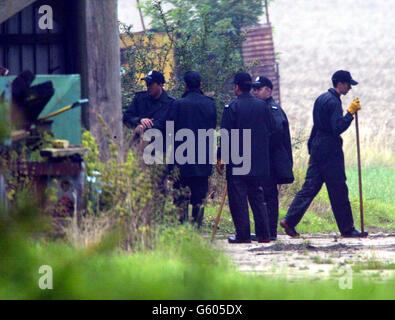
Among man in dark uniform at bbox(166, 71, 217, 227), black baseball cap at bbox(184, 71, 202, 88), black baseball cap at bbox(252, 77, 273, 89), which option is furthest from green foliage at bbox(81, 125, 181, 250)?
black baseball cap at bbox(252, 77, 273, 89)

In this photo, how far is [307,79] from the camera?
53938 millimetres

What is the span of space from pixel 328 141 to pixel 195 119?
5.69 ft

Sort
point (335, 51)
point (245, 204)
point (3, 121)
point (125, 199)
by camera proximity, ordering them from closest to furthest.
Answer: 1. point (3, 121)
2. point (125, 199)
3. point (245, 204)
4. point (335, 51)

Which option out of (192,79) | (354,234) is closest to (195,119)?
(192,79)

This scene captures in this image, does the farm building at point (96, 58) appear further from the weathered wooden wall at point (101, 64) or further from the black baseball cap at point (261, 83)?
the black baseball cap at point (261, 83)

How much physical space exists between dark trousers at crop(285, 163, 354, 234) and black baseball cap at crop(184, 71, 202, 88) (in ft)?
5.95

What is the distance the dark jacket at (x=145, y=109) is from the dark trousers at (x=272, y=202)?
61.4 inches

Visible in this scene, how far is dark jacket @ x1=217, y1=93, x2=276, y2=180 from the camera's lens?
10719 mm

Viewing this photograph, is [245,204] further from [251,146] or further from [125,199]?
[125,199]

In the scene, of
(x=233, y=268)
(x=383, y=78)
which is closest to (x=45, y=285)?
(x=233, y=268)

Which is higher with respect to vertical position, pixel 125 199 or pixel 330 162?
pixel 330 162

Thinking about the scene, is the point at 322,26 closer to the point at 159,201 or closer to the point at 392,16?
the point at 392,16

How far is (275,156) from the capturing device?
11.4m
